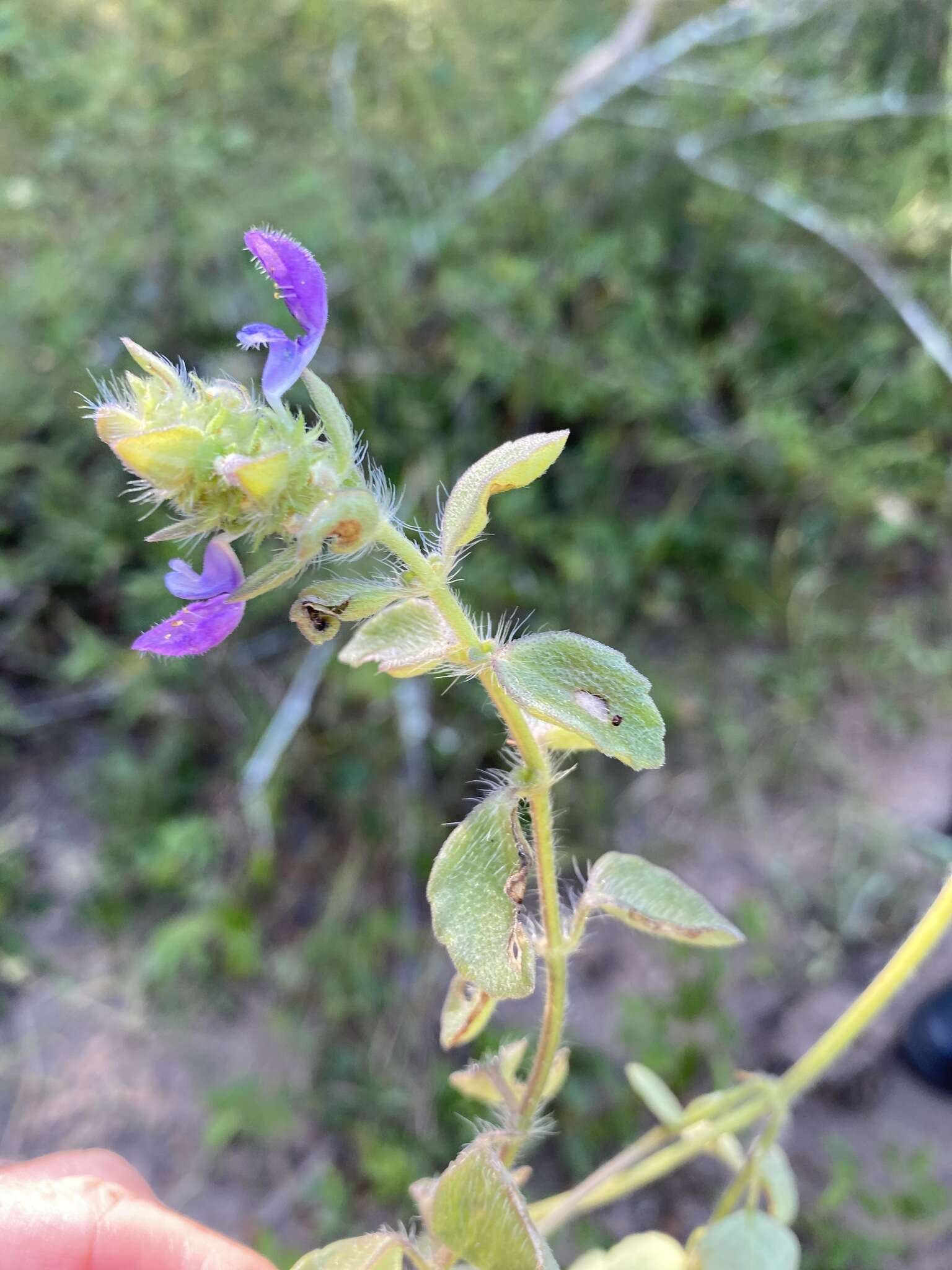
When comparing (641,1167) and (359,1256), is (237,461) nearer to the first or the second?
(359,1256)

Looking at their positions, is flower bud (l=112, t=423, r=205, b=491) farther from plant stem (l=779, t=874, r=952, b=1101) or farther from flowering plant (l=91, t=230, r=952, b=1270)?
plant stem (l=779, t=874, r=952, b=1101)

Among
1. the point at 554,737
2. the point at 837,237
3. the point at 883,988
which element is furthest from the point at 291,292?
the point at 837,237

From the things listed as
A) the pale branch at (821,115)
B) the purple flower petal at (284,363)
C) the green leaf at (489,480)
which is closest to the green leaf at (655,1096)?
the green leaf at (489,480)

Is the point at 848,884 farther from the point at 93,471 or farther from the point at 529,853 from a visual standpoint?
the point at 93,471

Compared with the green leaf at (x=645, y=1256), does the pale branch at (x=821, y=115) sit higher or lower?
higher

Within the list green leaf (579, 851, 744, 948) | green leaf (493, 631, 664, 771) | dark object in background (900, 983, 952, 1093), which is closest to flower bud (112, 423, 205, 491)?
green leaf (493, 631, 664, 771)

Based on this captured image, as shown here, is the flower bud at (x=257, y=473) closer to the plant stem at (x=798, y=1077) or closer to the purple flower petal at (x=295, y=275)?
the purple flower petal at (x=295, y=275)
